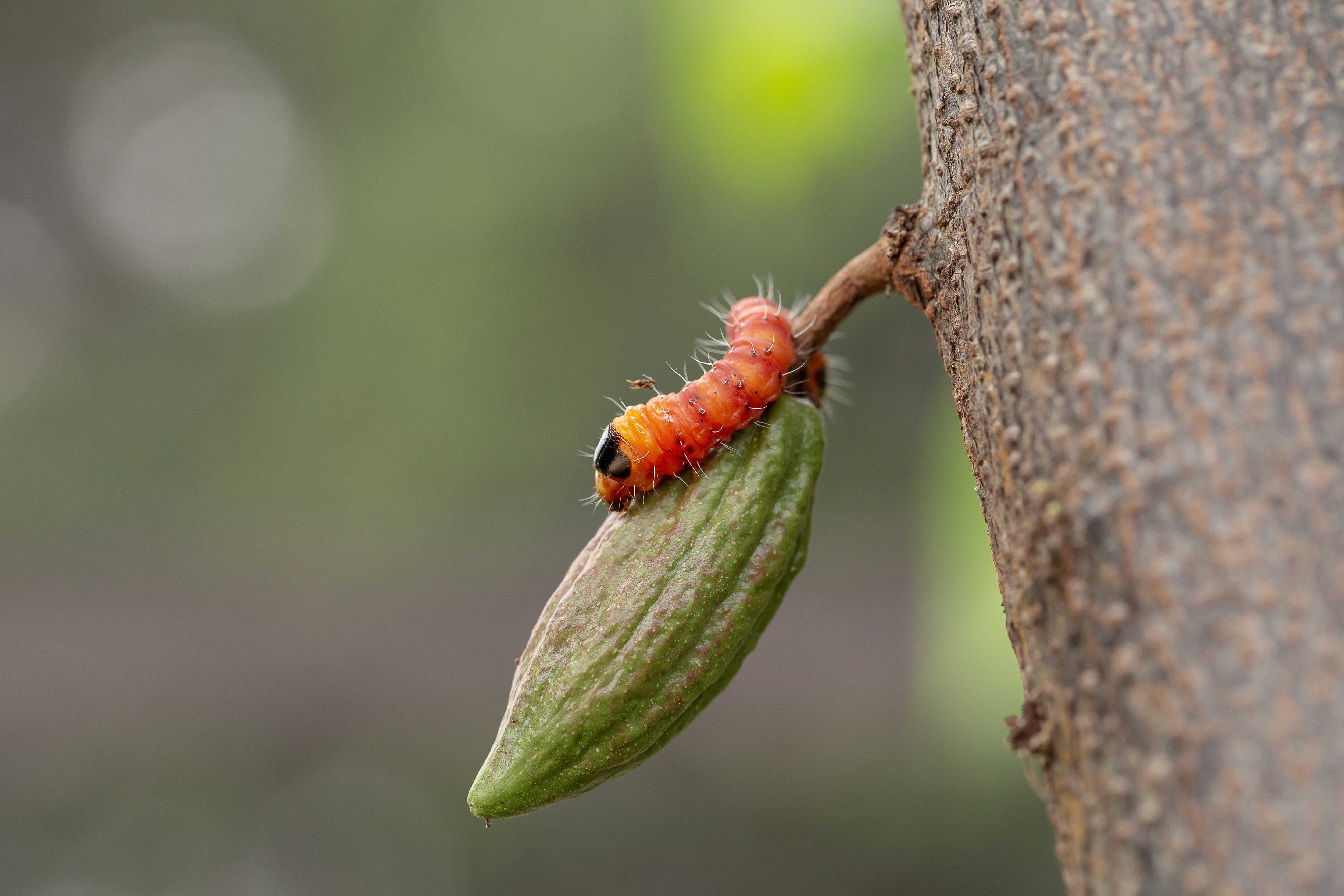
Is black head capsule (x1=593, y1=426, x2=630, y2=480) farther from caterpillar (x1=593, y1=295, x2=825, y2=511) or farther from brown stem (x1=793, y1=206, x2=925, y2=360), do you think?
brown stem (x1=793, y1=206, x2=925, y2=360)

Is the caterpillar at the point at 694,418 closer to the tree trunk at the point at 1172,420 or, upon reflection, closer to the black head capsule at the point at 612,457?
the black head capsule at the point at 612,457

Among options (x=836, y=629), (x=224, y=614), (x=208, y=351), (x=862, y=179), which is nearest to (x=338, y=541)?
(x=224, y=614)

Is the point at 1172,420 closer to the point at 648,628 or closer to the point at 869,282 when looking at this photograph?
the point at 869,282

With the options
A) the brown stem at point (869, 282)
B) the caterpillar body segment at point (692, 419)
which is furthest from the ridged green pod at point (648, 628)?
the brown stem at point (869, 282)

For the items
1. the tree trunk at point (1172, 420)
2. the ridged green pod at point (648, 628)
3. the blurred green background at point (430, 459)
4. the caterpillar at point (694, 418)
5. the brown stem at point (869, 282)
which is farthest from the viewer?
the blurred green background at point (430, 459)

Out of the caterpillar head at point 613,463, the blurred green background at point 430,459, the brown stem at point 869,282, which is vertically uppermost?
the blurred green background at point 430,459

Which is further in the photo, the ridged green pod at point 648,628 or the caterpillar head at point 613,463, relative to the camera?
the caterpillar head at point 613,463

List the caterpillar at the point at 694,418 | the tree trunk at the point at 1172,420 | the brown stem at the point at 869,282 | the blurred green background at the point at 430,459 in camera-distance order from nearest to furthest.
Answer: the tree trunk at the point at 1172,420, the brown stem at the point at 869,282, the caterpillar at the point at 694,418, the blurred green background at the point at 430,459

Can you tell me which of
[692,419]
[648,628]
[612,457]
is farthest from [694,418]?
[648,628]

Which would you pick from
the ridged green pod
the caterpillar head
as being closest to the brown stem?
the ridged green pod

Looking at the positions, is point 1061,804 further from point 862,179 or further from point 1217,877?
point 862,179
